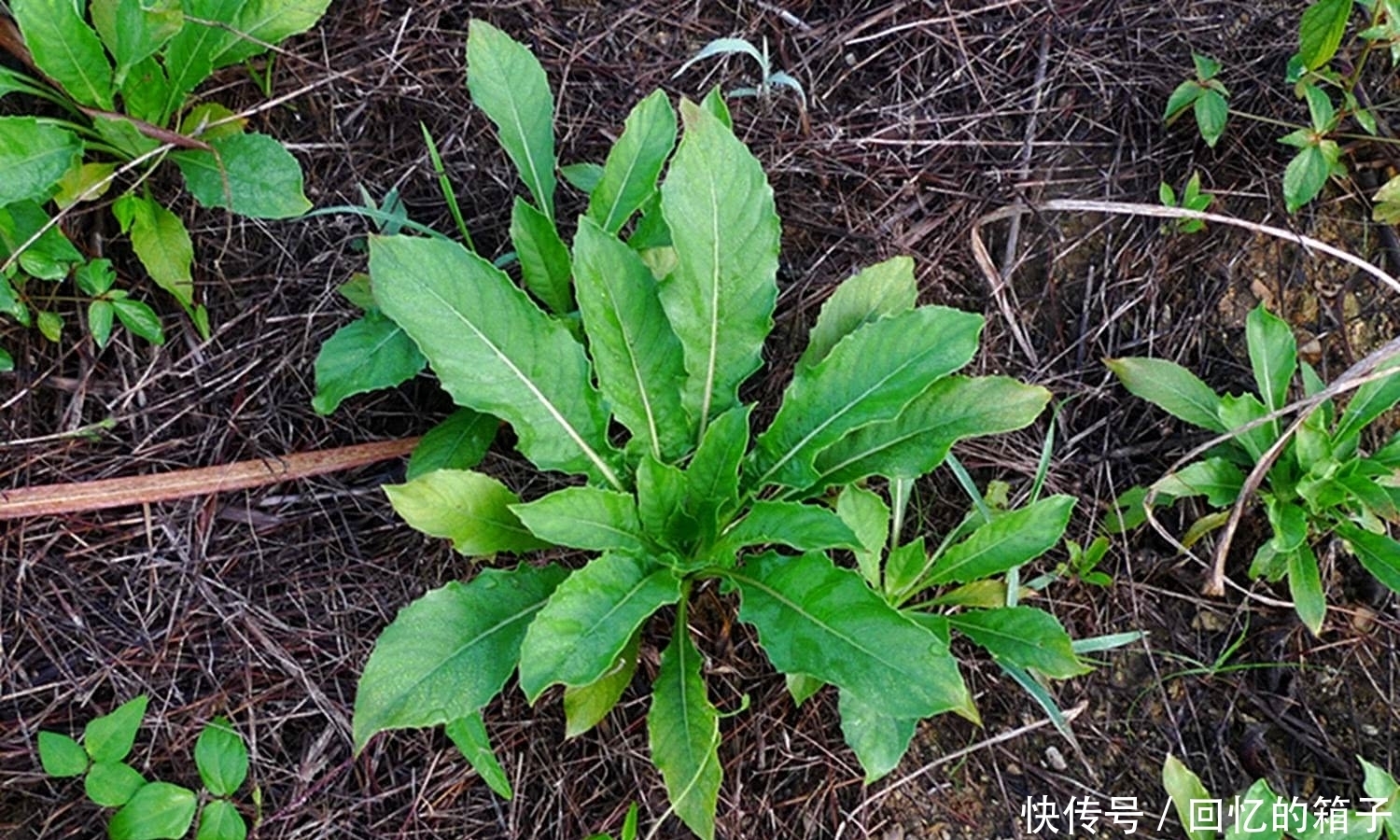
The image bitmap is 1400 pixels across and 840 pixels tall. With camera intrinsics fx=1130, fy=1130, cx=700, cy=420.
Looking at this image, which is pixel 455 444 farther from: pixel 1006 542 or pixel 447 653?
pixel 1006 542

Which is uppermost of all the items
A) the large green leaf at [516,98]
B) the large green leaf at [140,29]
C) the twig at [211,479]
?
the large green leaf at [140,29]

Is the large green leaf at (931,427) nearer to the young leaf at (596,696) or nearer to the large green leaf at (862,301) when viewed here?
the large green leaf at (862,301)

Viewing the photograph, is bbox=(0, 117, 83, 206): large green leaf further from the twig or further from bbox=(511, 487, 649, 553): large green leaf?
bbox=(511, 487, 649, 553): large green leaf

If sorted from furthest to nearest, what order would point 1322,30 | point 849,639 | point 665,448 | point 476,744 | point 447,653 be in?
point 1322,30 < point 665,448 < point 476,744 < point 447,653 < point 849,639

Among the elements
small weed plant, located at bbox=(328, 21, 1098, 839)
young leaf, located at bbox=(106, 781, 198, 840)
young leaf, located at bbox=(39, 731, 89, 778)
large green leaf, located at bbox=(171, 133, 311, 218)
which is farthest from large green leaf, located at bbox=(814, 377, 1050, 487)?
young leaf, located at bbox=(39, 731, 89, 778)

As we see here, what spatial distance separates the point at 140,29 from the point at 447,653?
1108mm

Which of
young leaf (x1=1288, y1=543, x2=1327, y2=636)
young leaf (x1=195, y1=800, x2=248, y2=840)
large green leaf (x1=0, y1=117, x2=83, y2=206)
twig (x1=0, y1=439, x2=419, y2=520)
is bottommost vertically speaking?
young leaf (x1=195, y1=800, x2=248, y2=840)

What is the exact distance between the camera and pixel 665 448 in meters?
1.88

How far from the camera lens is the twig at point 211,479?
1.92 metres

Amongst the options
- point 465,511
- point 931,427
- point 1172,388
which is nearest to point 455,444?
point 465,511

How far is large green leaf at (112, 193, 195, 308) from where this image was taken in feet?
A: 6.36

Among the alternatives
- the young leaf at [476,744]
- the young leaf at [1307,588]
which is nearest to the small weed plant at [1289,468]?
the young leaf at [1307,588]

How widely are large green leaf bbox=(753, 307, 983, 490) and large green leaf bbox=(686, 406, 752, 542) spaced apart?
0.30ft

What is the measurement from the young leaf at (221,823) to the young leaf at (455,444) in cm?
60
